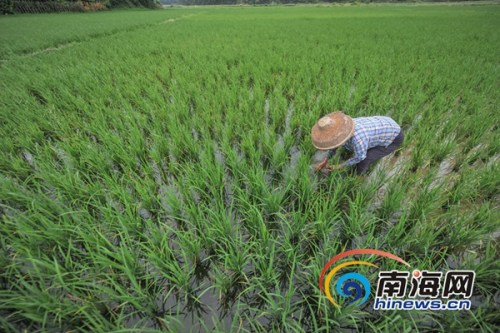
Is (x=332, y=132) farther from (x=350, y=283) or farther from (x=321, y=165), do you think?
(x=350, y=283)

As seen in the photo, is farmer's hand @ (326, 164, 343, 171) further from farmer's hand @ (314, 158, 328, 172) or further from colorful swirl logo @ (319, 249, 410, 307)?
colorful swirl logo @ (319, 249, 410, 307)

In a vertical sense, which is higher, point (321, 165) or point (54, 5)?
point (54, 5)

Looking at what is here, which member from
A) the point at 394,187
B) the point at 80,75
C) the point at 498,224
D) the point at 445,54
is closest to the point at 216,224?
the point at 394,187

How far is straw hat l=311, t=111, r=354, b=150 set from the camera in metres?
1.61

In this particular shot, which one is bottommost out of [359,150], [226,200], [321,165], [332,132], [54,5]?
[226,200]

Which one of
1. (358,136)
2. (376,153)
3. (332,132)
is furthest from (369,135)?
(332,132)

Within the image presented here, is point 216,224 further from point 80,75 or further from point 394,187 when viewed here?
point 80,75

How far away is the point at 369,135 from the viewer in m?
1.79

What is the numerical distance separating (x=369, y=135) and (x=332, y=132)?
0.40 metres

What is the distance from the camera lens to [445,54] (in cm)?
506

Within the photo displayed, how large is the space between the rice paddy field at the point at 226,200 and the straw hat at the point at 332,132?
212 millimetres

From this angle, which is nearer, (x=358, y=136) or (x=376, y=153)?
(x=358, y=136)

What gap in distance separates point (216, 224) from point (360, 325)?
2.85 feet

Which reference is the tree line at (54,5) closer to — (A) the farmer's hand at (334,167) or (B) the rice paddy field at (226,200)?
(B) the rice paddy field at (226,200)
